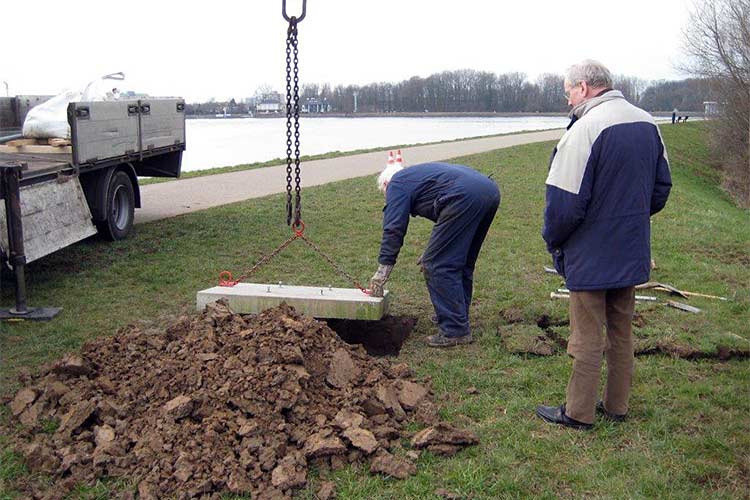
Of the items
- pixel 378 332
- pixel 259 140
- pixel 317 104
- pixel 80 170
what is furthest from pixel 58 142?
pixel 317 104

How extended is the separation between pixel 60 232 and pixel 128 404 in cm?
392

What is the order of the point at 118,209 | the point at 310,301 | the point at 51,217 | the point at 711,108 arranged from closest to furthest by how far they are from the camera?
the point at 310,301 → the point at 51,217 → the point at 118,209 → the point at 711,108

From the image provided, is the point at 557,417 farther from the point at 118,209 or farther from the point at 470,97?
the point at 470,97

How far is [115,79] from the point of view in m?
10.4

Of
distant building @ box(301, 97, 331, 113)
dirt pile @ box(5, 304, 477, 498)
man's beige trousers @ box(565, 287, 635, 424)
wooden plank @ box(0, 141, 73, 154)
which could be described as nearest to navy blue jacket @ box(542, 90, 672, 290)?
man's beige trousers @ box(565, 287, 635, 424)

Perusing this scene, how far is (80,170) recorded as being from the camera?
8758mm

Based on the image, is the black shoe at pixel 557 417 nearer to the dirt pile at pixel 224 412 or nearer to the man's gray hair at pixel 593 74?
the dirt pile at pixel 224 412

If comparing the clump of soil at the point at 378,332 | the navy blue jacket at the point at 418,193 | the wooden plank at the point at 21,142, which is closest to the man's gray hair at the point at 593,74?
the navy blue jacket at the point at 418,193

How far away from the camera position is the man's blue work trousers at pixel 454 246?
19.7 feet

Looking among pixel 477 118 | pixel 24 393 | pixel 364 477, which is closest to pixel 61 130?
pixel 24 393

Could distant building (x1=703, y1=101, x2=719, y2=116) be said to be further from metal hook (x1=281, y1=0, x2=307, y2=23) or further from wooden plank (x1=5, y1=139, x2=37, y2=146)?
metal hook (x1=281, y1=0, x2=307, y2=23)

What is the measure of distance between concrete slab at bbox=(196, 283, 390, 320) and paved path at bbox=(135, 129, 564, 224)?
6.18 m

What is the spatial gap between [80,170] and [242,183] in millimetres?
8180

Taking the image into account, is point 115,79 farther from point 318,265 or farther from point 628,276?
point 628,276
